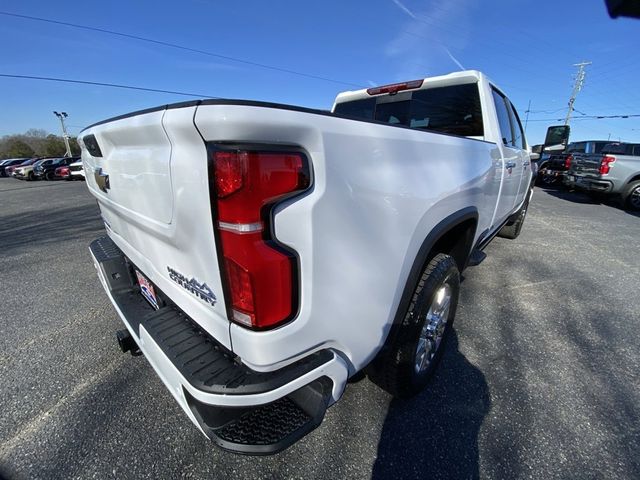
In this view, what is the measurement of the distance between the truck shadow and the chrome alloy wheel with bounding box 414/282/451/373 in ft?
0.79

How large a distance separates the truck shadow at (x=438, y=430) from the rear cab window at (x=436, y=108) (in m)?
2.07

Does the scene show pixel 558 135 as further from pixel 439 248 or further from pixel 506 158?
pixel 439 248

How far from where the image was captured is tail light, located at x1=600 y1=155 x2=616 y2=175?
28.9 ft

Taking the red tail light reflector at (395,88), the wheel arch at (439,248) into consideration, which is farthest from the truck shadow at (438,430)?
the red tail light reflector at (395,88)

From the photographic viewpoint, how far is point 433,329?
2049mm

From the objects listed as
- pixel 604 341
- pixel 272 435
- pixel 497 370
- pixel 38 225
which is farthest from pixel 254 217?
pixel 38 225

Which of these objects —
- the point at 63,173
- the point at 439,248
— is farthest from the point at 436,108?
the point at 63,173

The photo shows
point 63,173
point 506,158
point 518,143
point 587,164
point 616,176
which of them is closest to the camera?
point 506,158

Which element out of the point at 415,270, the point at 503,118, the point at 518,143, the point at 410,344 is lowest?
the point at 410,344

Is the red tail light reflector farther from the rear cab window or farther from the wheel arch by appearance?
the wheel arch

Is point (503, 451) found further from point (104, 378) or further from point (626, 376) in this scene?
point (104, 378)

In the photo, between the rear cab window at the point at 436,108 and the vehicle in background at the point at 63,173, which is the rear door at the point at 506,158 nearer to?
the rear cab window at the point at 436,108

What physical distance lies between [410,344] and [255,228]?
1.18m

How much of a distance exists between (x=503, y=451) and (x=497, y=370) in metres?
0.70
